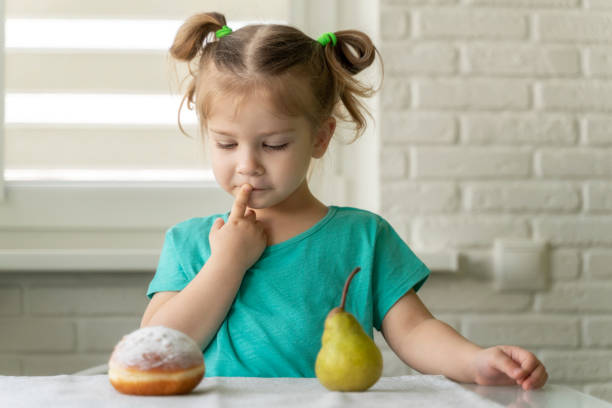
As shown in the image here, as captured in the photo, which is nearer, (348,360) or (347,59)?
(348,360)

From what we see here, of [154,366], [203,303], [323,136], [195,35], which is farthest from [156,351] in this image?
[195,35]

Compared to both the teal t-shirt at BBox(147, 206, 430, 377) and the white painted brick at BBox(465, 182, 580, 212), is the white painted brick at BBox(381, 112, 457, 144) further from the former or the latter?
the teal t-shirt at BBox(147, 206, 430, 377)

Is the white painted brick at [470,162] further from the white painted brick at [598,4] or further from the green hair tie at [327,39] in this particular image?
the green hair tie at [327,39]

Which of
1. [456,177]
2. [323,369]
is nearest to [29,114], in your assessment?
[456,177]

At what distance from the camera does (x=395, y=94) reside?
165 centimetres

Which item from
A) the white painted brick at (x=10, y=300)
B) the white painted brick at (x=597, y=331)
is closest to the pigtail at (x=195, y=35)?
the white painted brick at (x=10, y=300)

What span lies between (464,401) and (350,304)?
406mm

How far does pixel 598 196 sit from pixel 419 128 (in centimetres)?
46

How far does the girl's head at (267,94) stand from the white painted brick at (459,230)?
22.4 inches

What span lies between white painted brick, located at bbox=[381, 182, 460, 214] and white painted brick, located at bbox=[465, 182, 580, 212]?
0.05 meters

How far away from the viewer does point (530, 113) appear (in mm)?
1678

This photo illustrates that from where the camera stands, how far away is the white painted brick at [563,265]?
5.50 ft

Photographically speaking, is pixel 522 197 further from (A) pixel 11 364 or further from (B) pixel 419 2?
(A) pixel 11 364

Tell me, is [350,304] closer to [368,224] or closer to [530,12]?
[368,224]
